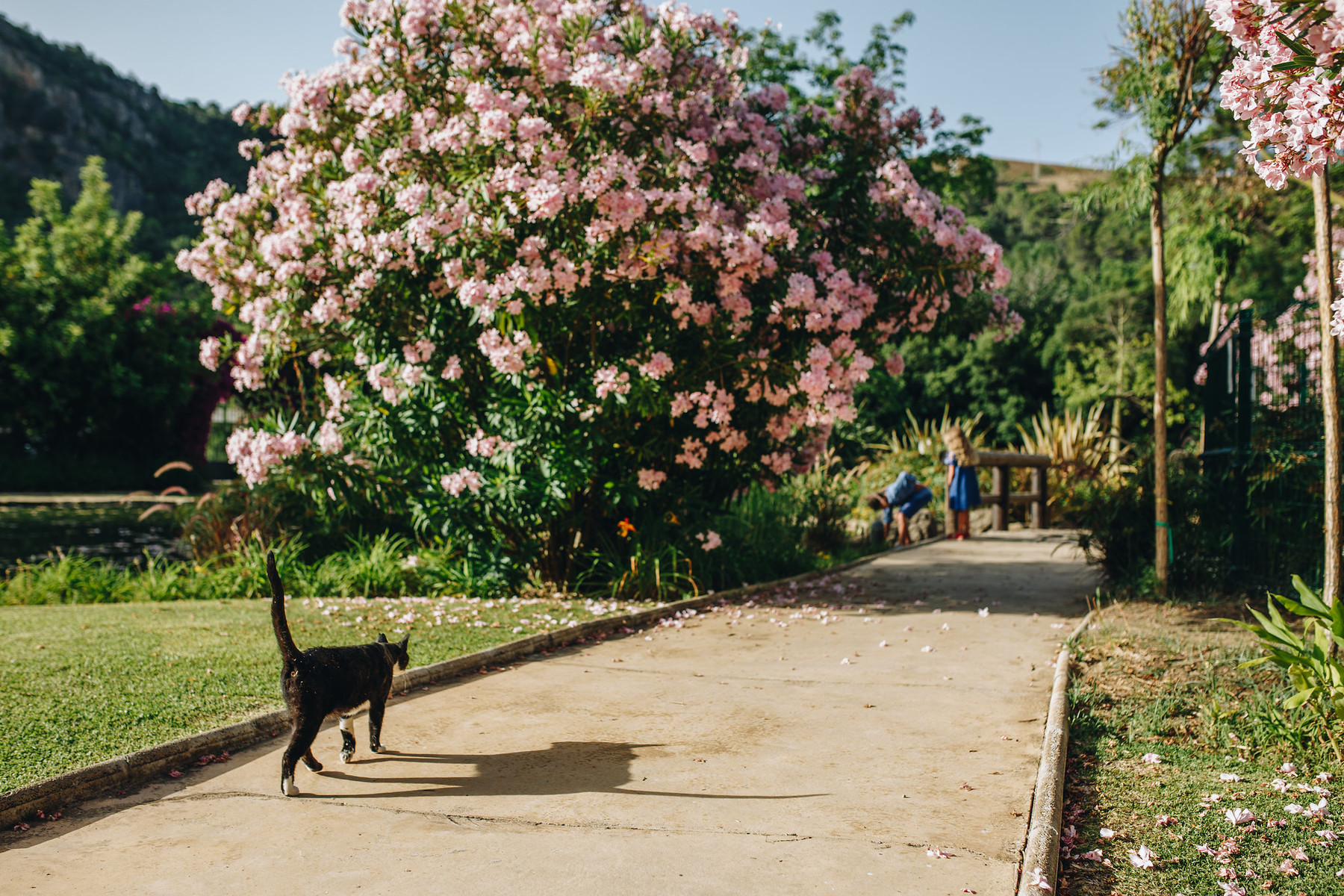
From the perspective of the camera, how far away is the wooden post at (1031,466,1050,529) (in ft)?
54.9

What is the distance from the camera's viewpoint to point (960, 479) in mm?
14500

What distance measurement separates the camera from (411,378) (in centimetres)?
807

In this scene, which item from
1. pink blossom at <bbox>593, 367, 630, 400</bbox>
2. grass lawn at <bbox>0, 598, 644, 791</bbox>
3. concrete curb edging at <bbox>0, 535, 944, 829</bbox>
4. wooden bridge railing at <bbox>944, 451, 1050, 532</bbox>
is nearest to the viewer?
concrete curb edging at <bbox>0, 535, 944, 829</bbox>

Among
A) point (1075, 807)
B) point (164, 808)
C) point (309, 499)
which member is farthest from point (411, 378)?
point (1075, 807)

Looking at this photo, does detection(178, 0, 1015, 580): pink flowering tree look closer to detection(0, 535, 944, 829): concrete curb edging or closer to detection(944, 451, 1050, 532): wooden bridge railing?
detection(0, 535, 944, 829): concrete curb edging

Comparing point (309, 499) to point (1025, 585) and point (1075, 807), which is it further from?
point (1075, 807)

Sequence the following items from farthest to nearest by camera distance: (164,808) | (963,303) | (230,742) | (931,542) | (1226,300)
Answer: (1226,300), (931,542), (963,303), (230,742), (164,808)

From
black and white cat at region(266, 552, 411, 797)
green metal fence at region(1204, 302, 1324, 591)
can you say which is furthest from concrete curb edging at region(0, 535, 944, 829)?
green metal fence at region(1204, 302, 1324, 591)

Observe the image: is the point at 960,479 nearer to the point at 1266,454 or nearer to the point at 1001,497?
the point at 1001,497

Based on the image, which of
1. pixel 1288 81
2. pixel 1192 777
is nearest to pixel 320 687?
pixel 1192 777

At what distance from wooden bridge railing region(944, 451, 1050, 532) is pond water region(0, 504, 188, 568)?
1180cm

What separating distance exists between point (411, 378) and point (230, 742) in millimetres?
3981

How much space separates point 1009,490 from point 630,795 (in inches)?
540

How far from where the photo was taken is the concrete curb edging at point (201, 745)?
12.2ft
